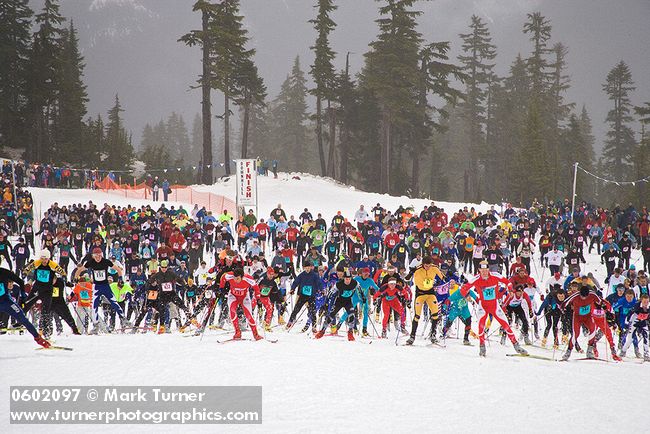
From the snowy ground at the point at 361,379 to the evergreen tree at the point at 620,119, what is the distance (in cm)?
7071

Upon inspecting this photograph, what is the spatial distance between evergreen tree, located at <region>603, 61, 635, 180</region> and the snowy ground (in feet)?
232

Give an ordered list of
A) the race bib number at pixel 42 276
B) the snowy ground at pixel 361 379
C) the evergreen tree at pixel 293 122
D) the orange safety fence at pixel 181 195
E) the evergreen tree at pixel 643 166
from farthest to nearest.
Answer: the evergreen tree at pixel 293 122
the evergreen tree at pixel 643 166
the orange safety fence at pixel 181 195
the race bib number at pixel 42 276
the snowy ground at pixel 361 379

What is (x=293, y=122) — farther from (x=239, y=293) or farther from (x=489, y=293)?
(x=489, y=293)

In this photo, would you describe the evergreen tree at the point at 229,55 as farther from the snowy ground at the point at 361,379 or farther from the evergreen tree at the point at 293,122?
the snowy ground at the point at 361,379

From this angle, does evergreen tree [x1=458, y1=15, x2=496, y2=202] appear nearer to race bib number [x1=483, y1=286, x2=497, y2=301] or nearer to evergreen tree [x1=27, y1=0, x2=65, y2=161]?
evergreen tree [x1=27, y1=0, x2=65, y2=161]

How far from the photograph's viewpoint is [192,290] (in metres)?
16.5

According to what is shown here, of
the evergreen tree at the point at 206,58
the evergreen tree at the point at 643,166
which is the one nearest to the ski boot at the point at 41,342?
the evergreen tree at the point at 206,58

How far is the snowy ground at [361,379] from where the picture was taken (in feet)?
26.2

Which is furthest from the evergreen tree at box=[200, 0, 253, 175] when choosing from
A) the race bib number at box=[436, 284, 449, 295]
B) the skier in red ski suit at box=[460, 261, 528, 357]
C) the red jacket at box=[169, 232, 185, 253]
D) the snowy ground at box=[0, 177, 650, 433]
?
the skier in red ski suit at box=[460, 261, 528, 357]

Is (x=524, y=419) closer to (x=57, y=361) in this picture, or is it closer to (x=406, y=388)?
(x=406, y=388)

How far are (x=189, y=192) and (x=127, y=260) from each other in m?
17.1

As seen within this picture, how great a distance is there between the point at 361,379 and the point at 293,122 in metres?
77.3

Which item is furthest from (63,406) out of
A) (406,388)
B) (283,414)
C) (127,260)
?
(127,260)

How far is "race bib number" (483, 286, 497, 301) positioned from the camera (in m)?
12.5
